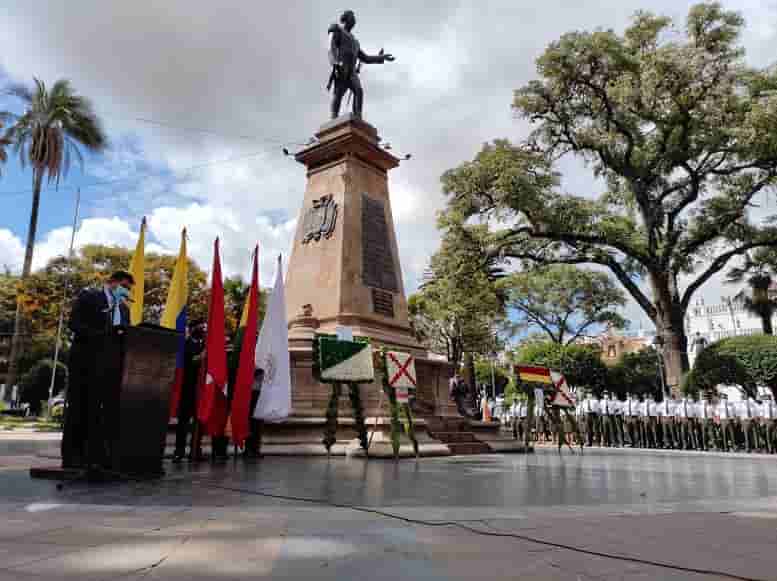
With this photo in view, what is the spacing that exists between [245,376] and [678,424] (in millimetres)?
15203

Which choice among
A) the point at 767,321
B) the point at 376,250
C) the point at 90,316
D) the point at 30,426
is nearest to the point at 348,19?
the point at 376,250

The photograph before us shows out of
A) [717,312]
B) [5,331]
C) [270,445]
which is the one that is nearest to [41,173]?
[5,331]

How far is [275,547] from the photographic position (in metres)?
2.62

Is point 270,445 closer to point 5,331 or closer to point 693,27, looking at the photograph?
point 693,27

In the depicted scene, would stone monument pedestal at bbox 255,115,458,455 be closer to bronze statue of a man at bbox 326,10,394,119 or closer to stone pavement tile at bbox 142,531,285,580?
bronze statue of a man at bbox 326,10,394,119

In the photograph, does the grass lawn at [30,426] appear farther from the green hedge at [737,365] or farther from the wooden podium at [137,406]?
the green hedge at [737,365]

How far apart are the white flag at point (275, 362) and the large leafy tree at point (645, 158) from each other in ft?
44.6

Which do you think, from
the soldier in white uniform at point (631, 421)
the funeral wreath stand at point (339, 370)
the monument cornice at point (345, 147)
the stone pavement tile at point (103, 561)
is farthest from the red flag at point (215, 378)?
the soldier in white uniform at point (631, 421)

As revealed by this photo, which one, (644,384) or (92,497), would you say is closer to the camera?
(92,497)

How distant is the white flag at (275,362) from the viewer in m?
8.55

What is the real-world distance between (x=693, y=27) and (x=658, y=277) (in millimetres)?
9080

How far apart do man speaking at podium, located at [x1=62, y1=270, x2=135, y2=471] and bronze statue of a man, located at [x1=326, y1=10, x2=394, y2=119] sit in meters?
9.52

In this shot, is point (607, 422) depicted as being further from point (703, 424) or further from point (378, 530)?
point (378, 530)

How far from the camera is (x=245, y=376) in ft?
27.9
